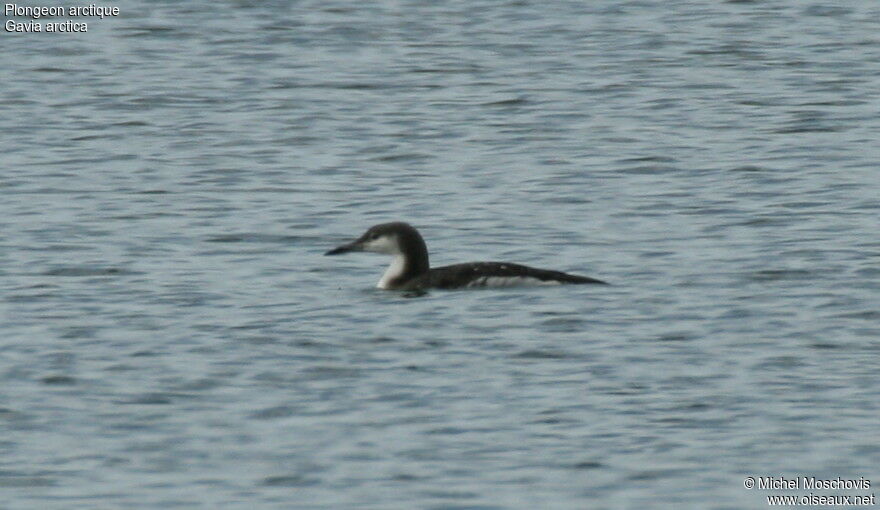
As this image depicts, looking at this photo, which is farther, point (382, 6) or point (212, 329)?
point (382, 6)

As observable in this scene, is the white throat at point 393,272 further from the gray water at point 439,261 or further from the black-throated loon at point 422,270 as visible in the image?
the gray water at point 439,261

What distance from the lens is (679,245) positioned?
16.5 m

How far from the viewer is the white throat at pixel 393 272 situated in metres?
15.5

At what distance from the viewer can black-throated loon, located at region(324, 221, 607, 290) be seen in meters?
15.0

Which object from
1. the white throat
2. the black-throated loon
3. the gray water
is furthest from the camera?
the white throat

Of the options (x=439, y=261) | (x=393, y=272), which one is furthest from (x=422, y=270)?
(x=439, y=261)

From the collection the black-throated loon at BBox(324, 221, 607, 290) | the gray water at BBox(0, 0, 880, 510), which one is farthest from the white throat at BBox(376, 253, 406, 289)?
the gray water at BBox(0, 0, 880, 510)

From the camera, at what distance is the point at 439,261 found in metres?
16.5

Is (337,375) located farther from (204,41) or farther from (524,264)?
(204,41)

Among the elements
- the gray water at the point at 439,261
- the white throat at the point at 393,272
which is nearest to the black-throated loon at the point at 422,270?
the white throat at the point at 393,272

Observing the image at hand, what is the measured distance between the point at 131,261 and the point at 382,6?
647 inches

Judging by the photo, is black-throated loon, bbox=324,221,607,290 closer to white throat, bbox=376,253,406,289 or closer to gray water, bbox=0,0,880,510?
white throat, bbox=376,253,406,289

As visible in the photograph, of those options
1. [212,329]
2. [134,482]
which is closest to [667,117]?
[212,329]

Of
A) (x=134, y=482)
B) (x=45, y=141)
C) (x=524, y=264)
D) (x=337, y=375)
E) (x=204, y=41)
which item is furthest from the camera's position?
(x=204, y=41)
